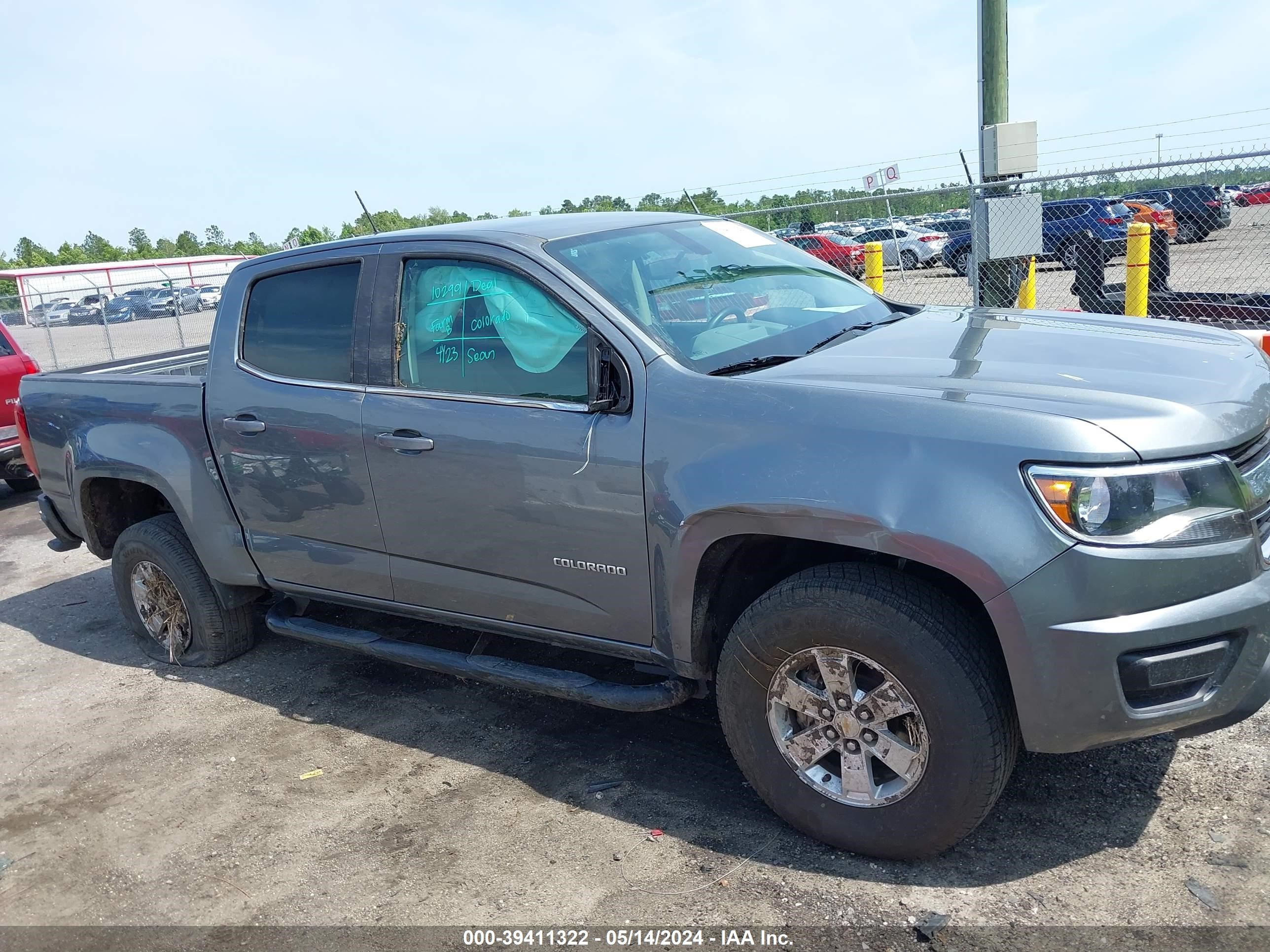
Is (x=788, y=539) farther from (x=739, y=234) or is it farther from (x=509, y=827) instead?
(x=739, y=234)

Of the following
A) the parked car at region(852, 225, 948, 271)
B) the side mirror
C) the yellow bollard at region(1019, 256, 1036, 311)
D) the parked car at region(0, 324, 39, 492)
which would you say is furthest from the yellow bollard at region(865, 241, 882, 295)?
the side mirror

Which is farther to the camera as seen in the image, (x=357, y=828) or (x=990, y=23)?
(x=990, y=23)

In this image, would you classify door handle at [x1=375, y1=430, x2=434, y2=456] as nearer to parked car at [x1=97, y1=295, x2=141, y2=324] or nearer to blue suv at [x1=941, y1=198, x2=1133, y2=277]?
blue suv at [x1=941, y1=198, x2=1133, y2=277]

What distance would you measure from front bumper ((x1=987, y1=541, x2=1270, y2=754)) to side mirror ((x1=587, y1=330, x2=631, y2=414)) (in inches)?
50.5

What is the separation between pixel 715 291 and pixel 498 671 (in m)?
1.59

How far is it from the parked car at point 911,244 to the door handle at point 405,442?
1344cm

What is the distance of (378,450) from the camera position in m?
3.90

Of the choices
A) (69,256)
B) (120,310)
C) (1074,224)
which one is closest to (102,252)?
(69,256)

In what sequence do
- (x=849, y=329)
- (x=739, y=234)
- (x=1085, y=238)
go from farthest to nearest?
(x=1085, y=238), (x=739, y=234), (x=849, y=329)

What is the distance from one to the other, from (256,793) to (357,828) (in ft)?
1.85

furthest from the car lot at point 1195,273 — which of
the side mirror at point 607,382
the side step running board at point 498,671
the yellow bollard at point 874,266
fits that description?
the side mirror at point 607,382

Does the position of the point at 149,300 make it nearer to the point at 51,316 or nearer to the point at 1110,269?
the point at 51,316

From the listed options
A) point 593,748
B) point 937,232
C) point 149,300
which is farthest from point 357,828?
point 149,300

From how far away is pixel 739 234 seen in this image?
4465 mm
